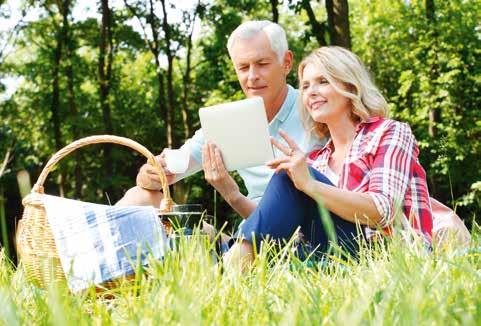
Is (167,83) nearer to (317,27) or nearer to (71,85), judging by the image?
(71,85)

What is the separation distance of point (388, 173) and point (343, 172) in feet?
0.81

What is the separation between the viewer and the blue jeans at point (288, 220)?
2752mm

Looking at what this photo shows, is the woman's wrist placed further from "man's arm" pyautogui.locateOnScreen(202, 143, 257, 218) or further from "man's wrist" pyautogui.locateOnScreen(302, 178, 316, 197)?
"man's arm" pyautogui.locateOnScreen(202, 143, 257, 218)

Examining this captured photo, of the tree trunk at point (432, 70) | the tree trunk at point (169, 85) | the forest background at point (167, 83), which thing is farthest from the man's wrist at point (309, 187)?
the tree trunk at point (169, 85)

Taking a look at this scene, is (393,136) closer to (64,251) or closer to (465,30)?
(64,251)

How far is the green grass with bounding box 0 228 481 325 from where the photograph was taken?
142 centimetres

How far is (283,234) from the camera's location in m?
2.79

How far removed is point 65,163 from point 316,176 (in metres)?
11.7

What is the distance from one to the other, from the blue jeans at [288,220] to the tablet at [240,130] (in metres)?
0.31

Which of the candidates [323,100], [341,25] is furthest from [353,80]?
[341,25]

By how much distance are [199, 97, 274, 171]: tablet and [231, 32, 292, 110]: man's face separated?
0.82m

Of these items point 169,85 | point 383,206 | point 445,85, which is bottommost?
point 445,85

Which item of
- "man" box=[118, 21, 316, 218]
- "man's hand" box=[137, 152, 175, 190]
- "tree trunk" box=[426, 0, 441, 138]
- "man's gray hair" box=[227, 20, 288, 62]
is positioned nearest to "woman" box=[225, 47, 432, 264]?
"man" box=[118, 21, 316, 218]

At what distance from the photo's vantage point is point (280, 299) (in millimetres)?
1810
